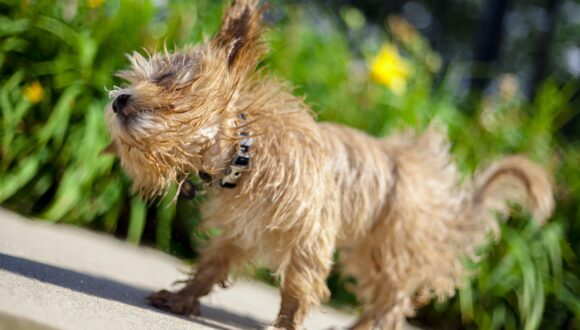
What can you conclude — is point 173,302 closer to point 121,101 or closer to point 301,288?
point 301,288

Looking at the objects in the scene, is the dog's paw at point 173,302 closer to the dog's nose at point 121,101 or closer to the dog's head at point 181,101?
the dog's head at point 181,101

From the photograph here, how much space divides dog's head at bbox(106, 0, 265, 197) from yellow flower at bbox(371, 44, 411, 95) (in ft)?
11.0

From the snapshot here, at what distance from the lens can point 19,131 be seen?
6.11 metres

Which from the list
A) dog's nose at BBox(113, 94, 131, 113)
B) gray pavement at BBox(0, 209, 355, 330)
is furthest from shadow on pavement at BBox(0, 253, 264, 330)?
dog's nose at BBox(113, 94, 131, 113)

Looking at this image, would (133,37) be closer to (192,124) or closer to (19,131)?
(19,131)

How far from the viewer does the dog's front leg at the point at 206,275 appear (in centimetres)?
442

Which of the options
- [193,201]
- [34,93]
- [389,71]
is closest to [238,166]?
[193,201]

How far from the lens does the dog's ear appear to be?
3.87 metres

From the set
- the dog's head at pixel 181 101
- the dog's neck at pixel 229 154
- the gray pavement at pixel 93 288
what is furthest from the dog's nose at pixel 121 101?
the gray pavement at pixel 93 288

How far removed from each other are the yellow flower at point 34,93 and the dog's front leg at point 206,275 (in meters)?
2.23

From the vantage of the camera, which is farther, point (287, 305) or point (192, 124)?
point (287, 305)

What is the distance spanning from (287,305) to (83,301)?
1.04 meters

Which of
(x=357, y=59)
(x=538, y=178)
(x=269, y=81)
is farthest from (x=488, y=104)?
(x=269, y=81)

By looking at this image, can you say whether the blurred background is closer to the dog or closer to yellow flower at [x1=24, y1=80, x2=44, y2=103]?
yellow flower at [x1=24, y1=80, x2=44, y2=103]
